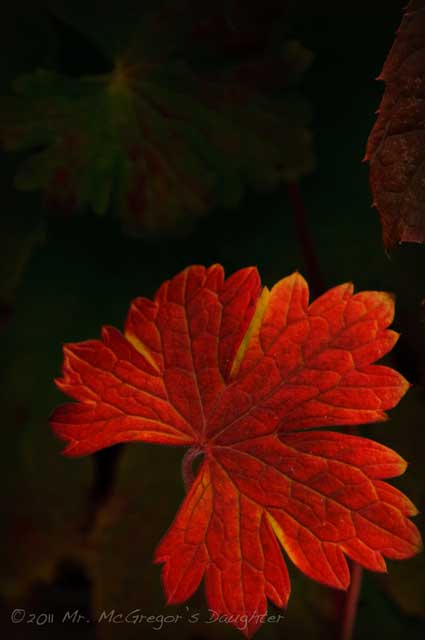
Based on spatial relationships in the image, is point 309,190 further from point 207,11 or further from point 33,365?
point 33,365

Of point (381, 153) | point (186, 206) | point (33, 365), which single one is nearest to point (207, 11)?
point (186, 206)

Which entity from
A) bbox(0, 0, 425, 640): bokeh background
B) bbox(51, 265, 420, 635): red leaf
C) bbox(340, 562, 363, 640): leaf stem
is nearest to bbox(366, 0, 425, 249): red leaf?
bbox(51, 265, 420, 635): red leaf

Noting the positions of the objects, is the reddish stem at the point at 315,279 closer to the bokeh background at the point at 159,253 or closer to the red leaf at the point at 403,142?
the bokeh background at the point at 159,253

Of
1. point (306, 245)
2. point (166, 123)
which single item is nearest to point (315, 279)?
point (306, 245)

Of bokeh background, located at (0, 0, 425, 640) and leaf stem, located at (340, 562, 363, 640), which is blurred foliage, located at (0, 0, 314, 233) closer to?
bokeh background, located at (0, 0, 425, 640)

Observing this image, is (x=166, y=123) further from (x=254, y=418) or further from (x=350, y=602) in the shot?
(x=350, y=602)
